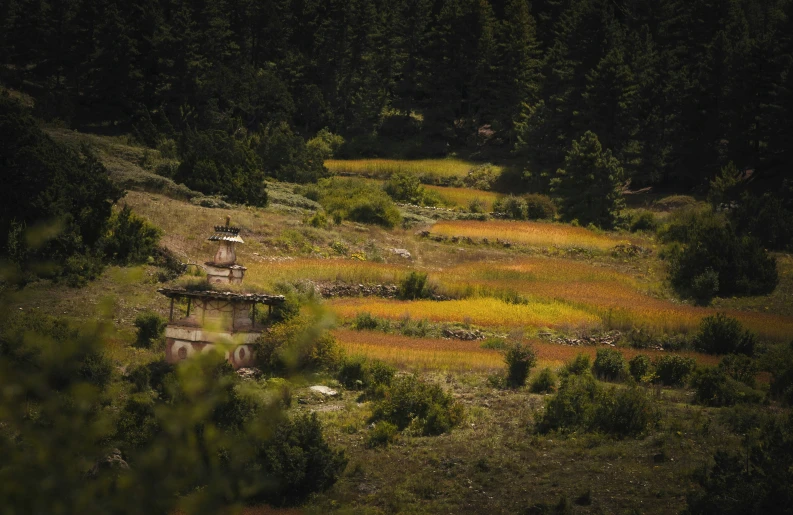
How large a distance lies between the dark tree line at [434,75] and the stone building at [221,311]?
4081cm

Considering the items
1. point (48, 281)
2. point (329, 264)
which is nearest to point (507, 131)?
point (329, 264)

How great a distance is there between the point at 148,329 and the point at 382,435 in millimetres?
8524

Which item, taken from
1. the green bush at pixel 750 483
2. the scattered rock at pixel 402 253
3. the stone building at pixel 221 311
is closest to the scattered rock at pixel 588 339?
the stone building at pixel 221 311

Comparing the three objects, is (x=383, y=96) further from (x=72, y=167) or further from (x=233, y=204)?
(x=72, y=167)

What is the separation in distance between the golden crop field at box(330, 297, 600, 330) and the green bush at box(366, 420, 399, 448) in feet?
46.8

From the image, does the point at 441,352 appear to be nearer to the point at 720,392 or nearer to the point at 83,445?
the point at 720,392

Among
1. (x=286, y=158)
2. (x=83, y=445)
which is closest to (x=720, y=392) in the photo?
(x=83, y=445)

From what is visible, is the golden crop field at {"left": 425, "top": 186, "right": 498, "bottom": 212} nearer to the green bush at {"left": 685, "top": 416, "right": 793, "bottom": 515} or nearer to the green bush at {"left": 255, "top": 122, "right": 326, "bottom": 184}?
the green bush at {"left": 255, "top": 122, "right": 326, "bottom": 184}

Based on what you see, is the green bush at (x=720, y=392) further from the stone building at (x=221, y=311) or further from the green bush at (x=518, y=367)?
the stone building at (x=221, y=311)

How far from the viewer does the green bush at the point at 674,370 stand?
1314 inches

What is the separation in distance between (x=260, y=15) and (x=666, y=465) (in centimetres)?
7922

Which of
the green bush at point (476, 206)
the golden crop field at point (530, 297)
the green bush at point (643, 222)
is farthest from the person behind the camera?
the green bush at point (476, 206)

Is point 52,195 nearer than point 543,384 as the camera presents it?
No

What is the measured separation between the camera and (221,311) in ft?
103
